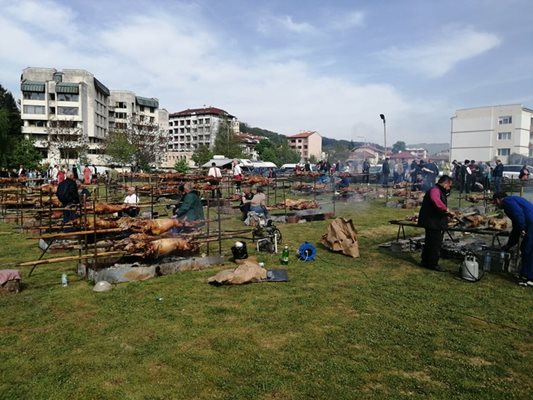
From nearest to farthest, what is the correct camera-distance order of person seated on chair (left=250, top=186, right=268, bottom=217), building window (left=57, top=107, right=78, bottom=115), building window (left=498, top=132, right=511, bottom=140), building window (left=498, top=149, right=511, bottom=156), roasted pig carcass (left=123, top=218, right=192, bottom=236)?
roasted pig carcass (left=123, top=218, right=192, bottom=236) < person seated on chair (left=250, top=186, right=268, bottom=217) < building window (left=498, top=132, right=511, bottom=140) < building window (left=498, top=149, right=511, bottom=156) < building window (left=57, top=107, right=78, bottom=115)

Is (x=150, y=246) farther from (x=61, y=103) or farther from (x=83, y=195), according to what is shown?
(x=61, y=103)

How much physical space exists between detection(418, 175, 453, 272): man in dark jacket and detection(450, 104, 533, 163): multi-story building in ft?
228

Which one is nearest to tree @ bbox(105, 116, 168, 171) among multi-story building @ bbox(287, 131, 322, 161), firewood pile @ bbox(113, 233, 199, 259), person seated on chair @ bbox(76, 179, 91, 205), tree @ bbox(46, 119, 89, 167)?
tree @ bbox(46, 119, 89, 167)

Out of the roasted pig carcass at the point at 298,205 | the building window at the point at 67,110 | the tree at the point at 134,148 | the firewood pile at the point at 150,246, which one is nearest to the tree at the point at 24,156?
the tree at the point at 134,148

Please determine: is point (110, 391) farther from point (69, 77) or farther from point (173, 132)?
point (173, 132)

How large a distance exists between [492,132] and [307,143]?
9222 centimetres

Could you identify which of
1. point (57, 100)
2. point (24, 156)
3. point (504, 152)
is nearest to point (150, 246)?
point (24, 156)

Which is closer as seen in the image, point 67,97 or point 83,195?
point 83,195

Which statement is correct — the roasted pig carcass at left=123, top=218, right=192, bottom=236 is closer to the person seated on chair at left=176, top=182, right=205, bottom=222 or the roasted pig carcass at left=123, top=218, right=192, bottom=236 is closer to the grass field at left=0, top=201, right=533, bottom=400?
the grass field at left=0, top=201, right=533, bottom=400

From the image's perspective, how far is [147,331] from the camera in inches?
217

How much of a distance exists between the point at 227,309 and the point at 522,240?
19.4 ft

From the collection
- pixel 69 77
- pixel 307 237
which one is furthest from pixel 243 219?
pixel 69 77

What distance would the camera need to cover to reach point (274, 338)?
5.26 metres

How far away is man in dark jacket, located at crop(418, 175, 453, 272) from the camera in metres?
8.62
